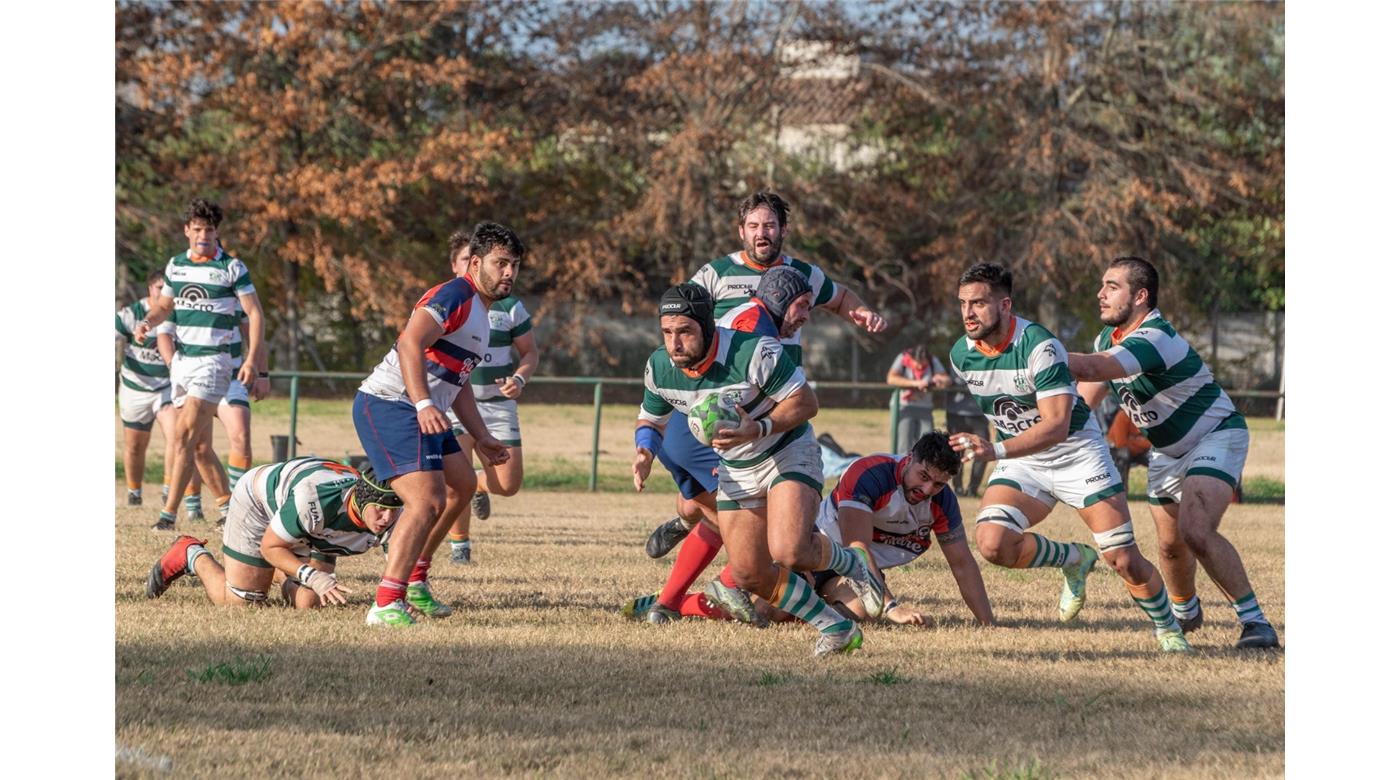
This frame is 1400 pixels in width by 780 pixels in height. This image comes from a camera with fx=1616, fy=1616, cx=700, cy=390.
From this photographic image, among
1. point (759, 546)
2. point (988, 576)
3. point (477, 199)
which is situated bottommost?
point (988, 576)

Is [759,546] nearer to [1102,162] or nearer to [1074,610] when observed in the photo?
[1074,610]

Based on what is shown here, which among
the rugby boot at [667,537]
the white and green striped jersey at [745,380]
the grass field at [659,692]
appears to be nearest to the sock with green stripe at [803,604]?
the grass field at [659,692]

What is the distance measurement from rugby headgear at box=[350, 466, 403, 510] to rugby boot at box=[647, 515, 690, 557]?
6.45 feet

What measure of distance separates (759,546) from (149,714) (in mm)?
2712

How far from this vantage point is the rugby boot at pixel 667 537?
9.23 metres

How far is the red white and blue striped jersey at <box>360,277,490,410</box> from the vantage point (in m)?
7.51

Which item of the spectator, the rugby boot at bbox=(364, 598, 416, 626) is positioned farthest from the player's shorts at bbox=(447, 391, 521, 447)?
the spectator

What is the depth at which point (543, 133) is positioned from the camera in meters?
32.1

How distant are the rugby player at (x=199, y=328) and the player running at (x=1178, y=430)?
6.04 m

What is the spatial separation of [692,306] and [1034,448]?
167cm

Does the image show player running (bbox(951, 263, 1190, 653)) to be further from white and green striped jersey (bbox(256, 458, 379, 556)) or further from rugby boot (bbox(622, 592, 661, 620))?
white and green striped jersey (bbox(256, 458, 379, 556))

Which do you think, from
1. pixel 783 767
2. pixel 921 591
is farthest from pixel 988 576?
pixel 783 767

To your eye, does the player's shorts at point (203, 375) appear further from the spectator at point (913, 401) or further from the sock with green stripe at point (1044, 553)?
the spectator at point (913, 401)

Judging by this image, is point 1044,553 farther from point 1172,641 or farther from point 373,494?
point 373,494
